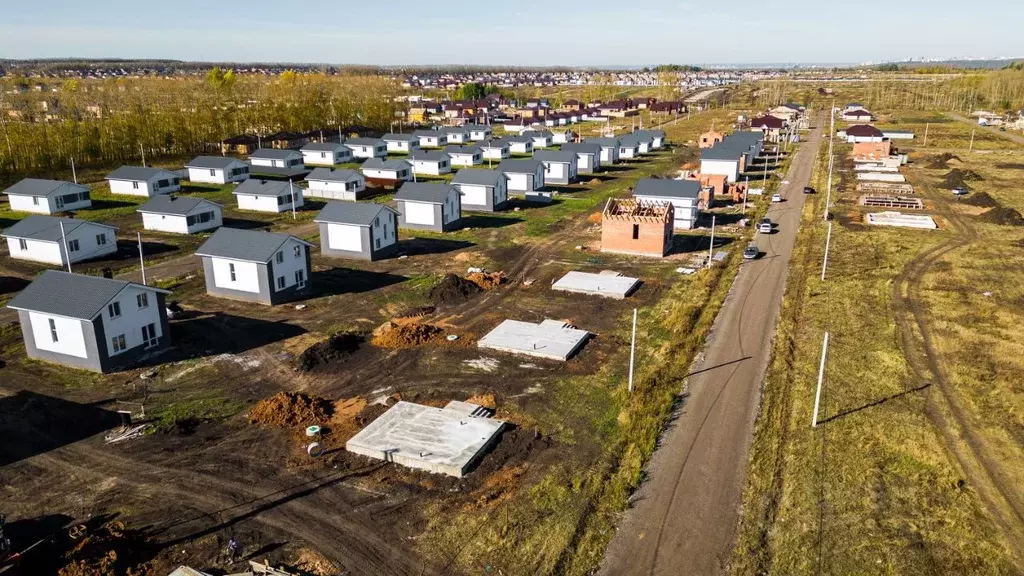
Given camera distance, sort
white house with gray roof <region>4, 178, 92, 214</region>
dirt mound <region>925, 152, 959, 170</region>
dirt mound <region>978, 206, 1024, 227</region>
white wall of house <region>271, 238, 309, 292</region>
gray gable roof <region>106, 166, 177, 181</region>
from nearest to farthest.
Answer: white wall of house <region>271, 238, 309, 292</region>
dirt mound <region>978, 206, 1024, 227</region>
white house with gray roof <region>4, 178, 92, 214</region>
gray gable roof <region>106, 166, 177, 181</region>
dirt mound <region>925, 152, 959, 170</region>

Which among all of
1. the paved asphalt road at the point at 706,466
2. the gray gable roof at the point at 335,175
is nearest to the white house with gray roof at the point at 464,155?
the gray gable roof at the point at 335,175

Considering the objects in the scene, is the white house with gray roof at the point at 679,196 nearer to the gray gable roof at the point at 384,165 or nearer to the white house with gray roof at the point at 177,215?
the gray gable roof at the point at 384,165

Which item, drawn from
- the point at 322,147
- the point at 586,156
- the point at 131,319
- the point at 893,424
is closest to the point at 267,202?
the point at 322,147

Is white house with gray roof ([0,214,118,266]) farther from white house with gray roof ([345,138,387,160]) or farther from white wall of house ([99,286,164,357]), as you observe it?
white house with gray roof ([345,138,387,160])

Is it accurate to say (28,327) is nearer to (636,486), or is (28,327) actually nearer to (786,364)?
(636,486)

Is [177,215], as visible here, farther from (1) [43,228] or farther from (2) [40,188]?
(2) [40,188]

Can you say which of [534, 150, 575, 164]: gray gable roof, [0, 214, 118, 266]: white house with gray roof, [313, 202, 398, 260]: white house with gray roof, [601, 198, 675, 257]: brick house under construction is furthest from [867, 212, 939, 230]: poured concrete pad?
[0, 214, 118, 266]: white house with gray roof
